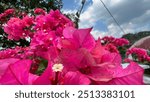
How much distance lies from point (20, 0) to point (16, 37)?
1148 centimetres

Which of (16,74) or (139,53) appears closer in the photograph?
(16,74)

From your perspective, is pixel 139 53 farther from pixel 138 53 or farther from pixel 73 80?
pixel 73 80

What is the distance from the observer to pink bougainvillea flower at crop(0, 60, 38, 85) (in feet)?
2.06

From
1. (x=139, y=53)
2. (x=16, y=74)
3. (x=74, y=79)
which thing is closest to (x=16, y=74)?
(x=16, y=74)

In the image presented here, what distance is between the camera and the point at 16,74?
63 centimetres

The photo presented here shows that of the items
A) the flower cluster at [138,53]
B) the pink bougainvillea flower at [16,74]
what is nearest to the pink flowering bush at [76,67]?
the pink bougainvillea flower at [16,74]

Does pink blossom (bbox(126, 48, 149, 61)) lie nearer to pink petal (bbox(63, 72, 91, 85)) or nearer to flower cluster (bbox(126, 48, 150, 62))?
flower cluster (bbox(126, 48, 150, 62))

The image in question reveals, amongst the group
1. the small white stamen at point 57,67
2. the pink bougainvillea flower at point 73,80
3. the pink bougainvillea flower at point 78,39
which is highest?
the pink bougainvillea flower at point 78,39

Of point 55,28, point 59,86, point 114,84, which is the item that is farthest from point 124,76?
point 55,28

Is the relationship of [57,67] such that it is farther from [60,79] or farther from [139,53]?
[139,53]

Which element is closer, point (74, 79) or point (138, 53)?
point (74, 79)

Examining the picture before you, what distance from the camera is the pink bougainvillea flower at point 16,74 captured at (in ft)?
2.06

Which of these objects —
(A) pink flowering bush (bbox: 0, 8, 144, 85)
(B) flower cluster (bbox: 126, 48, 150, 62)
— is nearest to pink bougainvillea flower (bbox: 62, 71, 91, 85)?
(A) pink flowering bush (bbox: 0, 8, 144, 85)

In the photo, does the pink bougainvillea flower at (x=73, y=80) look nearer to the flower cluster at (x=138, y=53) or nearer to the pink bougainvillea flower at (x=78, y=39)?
the pink bougainvillea flower at (x=78, y=39)
